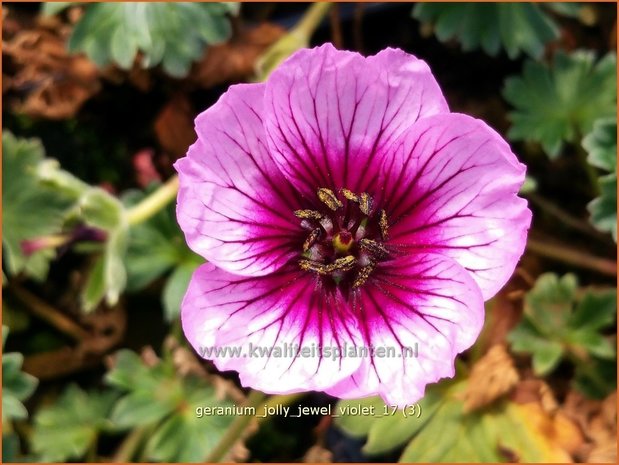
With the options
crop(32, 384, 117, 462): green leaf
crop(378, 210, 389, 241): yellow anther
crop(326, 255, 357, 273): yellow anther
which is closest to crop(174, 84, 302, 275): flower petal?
crop(326, 255, 357, 273): yellow anther

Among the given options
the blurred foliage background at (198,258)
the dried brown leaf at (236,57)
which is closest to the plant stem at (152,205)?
the blurred foliage background at (198,258)

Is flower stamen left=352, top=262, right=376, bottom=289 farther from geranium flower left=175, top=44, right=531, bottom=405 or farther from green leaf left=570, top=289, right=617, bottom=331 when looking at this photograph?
green leaf left=570, top=289, right=617, bottom=331

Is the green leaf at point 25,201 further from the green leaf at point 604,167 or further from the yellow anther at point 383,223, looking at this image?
the green leaf at point 604,167

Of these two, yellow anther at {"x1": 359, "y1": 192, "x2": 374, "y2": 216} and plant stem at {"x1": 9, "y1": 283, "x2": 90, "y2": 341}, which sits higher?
yellow anther at {"x1": 359, "y1": 192, "x2": 374, "y2": 216}

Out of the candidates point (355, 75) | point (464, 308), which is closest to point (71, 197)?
point (355, 75)

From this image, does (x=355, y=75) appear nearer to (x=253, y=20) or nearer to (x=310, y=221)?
(x=310, y=221)
